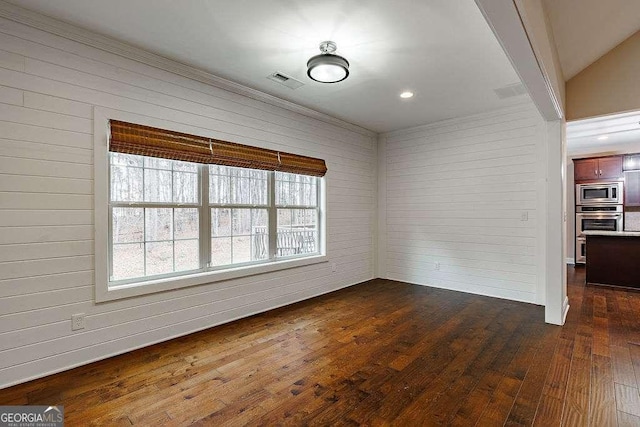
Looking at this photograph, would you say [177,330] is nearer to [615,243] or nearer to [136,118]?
[136,118]

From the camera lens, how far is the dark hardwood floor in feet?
6.59

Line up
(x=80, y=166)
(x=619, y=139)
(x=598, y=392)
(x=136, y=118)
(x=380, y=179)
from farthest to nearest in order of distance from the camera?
(x=619, y=139) → (x=380, y=179) → (x=136, y=118) → (x=80, y=166) → (x=598, y=392)

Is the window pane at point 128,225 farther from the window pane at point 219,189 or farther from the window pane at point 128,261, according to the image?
the window pane at point 219,189

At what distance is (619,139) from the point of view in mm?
6559

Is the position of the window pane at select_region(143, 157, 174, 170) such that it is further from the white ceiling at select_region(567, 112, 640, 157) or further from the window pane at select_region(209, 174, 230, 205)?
the white ceiling at select_region(567, 112, 640, 157)

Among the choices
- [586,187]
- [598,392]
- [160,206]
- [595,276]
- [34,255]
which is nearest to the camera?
[598,392]

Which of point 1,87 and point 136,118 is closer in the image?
point 1,87

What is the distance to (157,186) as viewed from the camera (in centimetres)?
319

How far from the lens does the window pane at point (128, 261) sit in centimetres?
292

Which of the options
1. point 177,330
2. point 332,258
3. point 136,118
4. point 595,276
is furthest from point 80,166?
point 595,276

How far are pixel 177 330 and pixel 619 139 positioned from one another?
29.6 ft

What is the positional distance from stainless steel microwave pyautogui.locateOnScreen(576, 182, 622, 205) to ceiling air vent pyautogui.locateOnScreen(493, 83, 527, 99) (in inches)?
199

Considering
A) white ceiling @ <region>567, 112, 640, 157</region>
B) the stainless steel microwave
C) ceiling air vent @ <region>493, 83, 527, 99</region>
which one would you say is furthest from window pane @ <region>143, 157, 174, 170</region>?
the stainless steel microwave

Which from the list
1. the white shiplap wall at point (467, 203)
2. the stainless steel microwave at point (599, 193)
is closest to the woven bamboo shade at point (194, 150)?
the white shiplap wall at point (467, 203)
